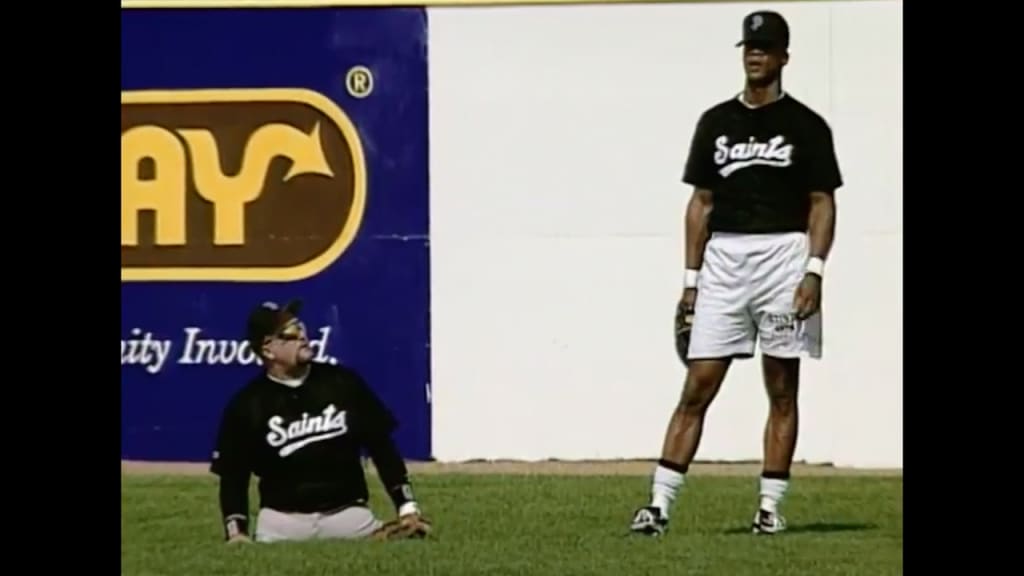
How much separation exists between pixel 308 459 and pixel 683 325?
6.97 feet

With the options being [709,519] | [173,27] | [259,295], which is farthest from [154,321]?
[709,519]

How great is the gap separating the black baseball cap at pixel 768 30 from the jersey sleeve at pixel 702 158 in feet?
1.44

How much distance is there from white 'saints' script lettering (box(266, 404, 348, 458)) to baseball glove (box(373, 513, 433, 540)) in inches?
18.9

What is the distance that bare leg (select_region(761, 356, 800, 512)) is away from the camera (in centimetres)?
1121

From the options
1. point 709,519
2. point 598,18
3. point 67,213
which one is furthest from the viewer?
point 598,18

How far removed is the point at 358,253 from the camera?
11.9 m

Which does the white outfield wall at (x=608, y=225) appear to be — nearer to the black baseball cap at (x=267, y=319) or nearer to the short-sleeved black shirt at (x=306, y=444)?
the black baseball cap at (x=267, y=319)

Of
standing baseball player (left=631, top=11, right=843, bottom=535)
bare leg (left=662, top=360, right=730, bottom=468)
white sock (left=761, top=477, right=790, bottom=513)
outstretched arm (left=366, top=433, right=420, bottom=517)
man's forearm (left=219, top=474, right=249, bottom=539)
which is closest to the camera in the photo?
Result: man's forearm (left=219, top=474, right=249, bottom=539)

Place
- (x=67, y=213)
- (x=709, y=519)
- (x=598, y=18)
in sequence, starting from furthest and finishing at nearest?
(x=598, y=18)
(x=709, y=519)
(x=67, y=213)

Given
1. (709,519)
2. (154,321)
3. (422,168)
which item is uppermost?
(422,168)

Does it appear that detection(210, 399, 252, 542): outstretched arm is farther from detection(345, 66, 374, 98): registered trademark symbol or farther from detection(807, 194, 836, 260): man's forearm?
detection(807, 194, 836, 260): man's forearm

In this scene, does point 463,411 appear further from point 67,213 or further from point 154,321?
point 67,213

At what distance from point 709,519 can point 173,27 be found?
3.63 meters

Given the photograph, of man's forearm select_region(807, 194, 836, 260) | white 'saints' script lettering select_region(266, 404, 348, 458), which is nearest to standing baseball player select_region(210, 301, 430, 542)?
white 'saints' script lettering select_region(266, 404, 348, 458)
